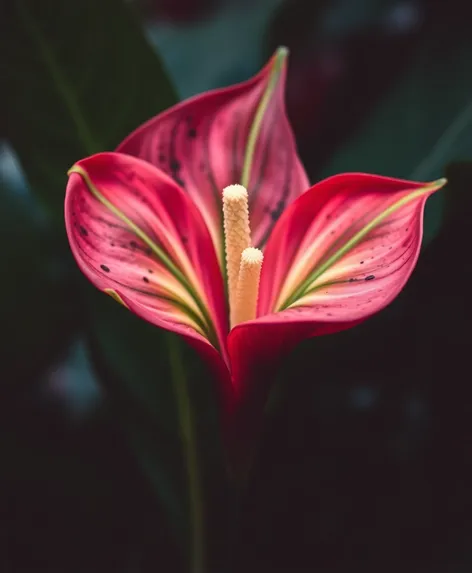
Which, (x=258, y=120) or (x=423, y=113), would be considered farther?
(x=423, y=113)

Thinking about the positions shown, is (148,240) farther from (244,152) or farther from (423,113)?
(423,113)

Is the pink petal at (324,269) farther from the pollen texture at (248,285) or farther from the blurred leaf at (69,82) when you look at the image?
the blurred leaf at (69,82)

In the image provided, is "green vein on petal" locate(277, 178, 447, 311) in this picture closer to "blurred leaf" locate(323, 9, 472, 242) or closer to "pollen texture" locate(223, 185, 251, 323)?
"pollen texture" locate(223, 185, 251, 323)

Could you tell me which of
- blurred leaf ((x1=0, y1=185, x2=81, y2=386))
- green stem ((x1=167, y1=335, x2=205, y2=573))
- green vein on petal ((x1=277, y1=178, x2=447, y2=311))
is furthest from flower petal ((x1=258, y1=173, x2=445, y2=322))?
blurred leaf ((x1=0, y1=185, x2=81, y2=386))

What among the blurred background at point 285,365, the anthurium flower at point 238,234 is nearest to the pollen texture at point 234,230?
the anthurium flower at point 238,234

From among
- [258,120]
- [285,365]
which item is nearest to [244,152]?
[258,120]

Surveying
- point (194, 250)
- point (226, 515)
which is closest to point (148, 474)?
point (226, 515)

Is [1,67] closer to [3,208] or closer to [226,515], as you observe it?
[3,208]
